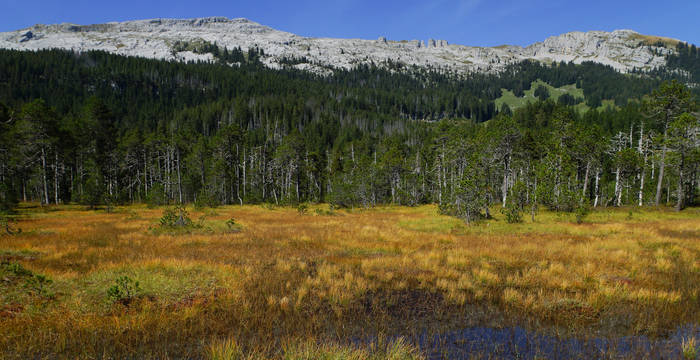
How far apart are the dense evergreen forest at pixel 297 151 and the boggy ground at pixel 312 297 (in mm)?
9068

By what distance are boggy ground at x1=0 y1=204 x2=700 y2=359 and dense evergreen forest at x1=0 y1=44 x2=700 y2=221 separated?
9.07m

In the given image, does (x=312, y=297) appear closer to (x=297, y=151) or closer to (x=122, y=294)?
(x=122, y=294)

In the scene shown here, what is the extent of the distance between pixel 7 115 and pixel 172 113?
276ft

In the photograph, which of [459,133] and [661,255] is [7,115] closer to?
[459,133]

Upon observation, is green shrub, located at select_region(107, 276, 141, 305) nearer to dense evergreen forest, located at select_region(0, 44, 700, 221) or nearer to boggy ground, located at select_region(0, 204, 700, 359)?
boggy ground, located at select_region(0, 204, 700, 359)

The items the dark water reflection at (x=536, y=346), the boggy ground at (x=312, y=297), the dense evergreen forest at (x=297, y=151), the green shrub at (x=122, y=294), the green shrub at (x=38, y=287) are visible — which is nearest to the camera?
the dark water reflection at (x=536, y=346)

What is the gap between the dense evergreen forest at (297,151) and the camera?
37250 millimetres

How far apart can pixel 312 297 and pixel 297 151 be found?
62.2m

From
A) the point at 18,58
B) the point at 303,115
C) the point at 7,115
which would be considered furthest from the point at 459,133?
the point at 18,58

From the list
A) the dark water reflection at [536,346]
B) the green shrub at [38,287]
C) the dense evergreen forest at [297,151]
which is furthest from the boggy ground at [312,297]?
the dense evergreen forest at [297,151]

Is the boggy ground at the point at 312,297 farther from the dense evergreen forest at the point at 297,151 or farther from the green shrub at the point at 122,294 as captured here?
the dense evergreen forest at the point at 297,151

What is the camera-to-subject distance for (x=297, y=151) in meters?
68.9

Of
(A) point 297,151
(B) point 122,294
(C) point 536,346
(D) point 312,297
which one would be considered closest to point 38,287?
(B) point 122,294

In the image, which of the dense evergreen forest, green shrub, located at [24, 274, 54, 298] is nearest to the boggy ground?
green shrub, located at [24, 274, 54, 298]
